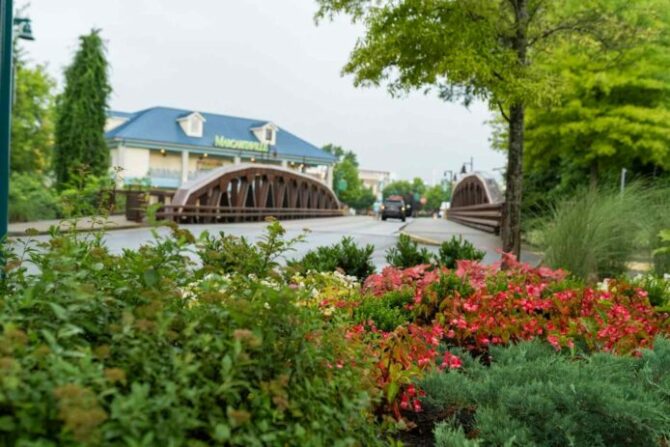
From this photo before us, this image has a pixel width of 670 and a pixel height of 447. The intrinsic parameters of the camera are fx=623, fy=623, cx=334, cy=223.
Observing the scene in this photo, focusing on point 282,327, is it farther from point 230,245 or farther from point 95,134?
point 95,134

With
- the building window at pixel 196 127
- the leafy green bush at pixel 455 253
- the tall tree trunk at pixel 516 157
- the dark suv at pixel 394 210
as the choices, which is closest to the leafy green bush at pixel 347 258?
the leafy green bush at pixel 455 253

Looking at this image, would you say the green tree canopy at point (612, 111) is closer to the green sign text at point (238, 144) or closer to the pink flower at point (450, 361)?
the pink flower at point (450, 361)

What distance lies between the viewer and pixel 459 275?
15.6 feet

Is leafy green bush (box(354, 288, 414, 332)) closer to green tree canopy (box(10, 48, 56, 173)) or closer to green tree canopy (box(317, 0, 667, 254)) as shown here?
green tree canopy (box(317, 0, 667, 254))

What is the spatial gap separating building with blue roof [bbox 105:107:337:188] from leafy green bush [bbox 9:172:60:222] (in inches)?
847

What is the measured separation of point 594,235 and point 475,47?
11.1 ft

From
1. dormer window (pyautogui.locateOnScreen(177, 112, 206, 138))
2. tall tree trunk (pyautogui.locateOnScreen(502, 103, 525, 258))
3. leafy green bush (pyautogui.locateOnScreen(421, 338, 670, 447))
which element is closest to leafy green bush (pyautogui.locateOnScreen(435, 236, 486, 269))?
tall tree trunk (pyautogui.locateOnScreen(502, 103, 525, 258))

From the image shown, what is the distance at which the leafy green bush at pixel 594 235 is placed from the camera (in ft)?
22.6

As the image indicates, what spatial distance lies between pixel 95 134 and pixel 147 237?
594 inches

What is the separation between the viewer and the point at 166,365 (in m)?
1.46

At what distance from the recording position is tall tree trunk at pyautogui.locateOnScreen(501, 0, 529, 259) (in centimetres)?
913

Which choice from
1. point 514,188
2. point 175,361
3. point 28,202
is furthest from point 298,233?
point 175,361

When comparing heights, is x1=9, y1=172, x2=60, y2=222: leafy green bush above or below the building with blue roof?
below

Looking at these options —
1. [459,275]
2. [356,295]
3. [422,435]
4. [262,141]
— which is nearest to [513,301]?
[459,275]
